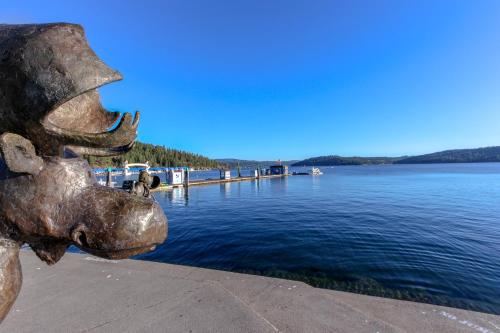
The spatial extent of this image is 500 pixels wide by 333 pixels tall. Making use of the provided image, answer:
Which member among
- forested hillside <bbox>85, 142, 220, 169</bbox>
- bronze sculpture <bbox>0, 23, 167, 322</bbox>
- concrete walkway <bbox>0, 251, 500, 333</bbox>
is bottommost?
concrete walkway <bbox>0, 251, 500, 333</bbox>

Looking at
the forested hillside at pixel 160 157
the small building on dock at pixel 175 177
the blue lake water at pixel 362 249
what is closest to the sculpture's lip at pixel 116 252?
the blue lake water at pixel 362 249

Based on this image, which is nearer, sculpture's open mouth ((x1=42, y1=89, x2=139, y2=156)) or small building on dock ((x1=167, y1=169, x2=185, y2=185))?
sculpture's open mouth ((x1=42, y1=89, x2=139, y2=156))

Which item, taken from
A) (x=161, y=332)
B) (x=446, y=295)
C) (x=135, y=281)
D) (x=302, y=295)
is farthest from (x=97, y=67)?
(x=446, y=295)

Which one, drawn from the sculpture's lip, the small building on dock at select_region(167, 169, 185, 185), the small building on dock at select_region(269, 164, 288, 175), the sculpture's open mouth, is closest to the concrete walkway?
the sculpture's lip

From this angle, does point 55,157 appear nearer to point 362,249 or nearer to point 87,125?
point 87,125

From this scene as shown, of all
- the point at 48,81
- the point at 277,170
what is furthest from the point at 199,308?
the point at 277,170

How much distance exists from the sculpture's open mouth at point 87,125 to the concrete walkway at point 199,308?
11.6ft

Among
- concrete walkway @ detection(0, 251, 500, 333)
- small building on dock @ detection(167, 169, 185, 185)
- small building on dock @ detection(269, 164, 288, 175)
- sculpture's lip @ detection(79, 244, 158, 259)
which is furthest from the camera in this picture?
small building on dock @ detection(269, 164, 288, 175)

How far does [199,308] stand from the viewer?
4.41 metres

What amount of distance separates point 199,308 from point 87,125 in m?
4.07

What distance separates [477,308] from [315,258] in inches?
199

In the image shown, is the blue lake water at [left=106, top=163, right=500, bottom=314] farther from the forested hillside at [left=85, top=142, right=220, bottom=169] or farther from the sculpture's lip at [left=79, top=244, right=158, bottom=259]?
the forested hillside at [left=85, top=142, right=220, bottom=169]

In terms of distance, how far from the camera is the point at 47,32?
Result: 104 centimetres

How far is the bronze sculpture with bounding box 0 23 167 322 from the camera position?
992 mm
